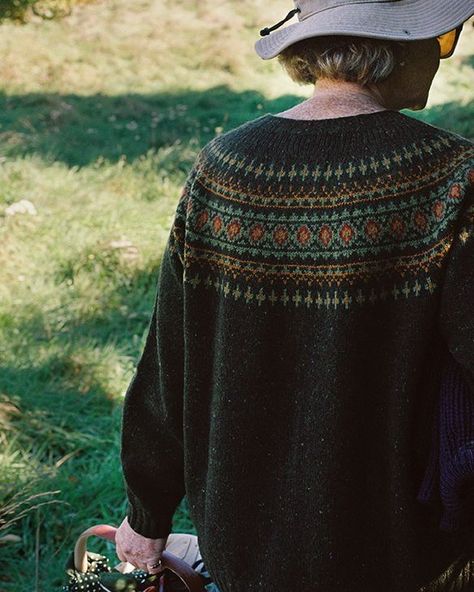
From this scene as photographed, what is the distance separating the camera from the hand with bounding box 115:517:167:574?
185 centimetres

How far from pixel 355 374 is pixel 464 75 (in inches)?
461

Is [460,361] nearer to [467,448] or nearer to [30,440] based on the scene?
[467,448]

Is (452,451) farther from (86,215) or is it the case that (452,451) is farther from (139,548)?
(86,215)

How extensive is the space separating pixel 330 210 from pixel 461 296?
249 mm

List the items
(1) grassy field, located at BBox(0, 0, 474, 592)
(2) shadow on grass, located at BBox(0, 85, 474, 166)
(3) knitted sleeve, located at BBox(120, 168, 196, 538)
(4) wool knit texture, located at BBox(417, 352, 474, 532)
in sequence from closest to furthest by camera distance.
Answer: (4) wool knit texture, located at BBox(417, 352, 474, 532)
(3) knitted sleeve, located at BBox(120, 168, 196, 538)
(1) grassy field, located at BBox(0, 0, 474, 592)
(2) shadow on grass, located at BBox(0, 85, 474, 166)

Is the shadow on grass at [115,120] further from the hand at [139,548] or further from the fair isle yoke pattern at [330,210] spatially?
the fair isle yoke pattern at [330,210]

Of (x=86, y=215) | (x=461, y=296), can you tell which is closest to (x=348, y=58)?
(x=461, y=296)

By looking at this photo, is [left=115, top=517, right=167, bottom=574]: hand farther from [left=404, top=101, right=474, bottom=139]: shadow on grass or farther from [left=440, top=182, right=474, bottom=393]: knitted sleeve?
[left=404, top=101, right=474, bottom=139]: shadow on grass

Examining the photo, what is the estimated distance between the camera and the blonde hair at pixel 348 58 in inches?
53.9

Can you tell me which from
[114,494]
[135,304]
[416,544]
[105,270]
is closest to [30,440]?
[114,494]

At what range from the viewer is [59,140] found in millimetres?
8383

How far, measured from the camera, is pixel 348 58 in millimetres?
1381

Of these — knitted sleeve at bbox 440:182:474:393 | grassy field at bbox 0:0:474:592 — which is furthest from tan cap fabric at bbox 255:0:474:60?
grassy field at bbox 0:0:474:592

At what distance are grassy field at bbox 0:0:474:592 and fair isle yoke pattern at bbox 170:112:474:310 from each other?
4.80ft
